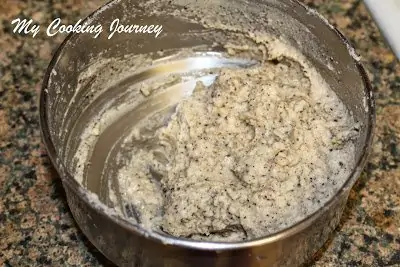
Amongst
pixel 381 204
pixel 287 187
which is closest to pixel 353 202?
pixel 381 204

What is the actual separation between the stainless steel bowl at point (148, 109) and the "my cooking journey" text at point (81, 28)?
0.01m

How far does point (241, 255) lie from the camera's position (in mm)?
774

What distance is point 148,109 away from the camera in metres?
1.19

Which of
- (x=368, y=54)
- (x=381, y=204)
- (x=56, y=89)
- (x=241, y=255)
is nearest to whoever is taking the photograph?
(x=241, y=255)

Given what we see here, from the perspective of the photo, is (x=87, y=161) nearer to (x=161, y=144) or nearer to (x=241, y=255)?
(x=161, y=144)

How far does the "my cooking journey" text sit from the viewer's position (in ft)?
3.31

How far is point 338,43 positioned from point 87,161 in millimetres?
449

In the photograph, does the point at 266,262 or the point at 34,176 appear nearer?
the point at 266,262

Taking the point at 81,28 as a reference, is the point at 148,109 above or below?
below

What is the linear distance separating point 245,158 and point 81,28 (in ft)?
1.06

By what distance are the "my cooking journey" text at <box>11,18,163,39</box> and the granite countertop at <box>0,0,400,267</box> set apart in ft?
0.05

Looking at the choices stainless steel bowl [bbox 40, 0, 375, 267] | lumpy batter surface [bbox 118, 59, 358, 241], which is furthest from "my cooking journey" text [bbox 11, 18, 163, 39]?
lumpy batter surface [bbox 118, 59, 358, 241]

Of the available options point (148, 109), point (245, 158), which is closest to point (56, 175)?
point (148, 109)

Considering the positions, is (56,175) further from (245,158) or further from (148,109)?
(245,158)
